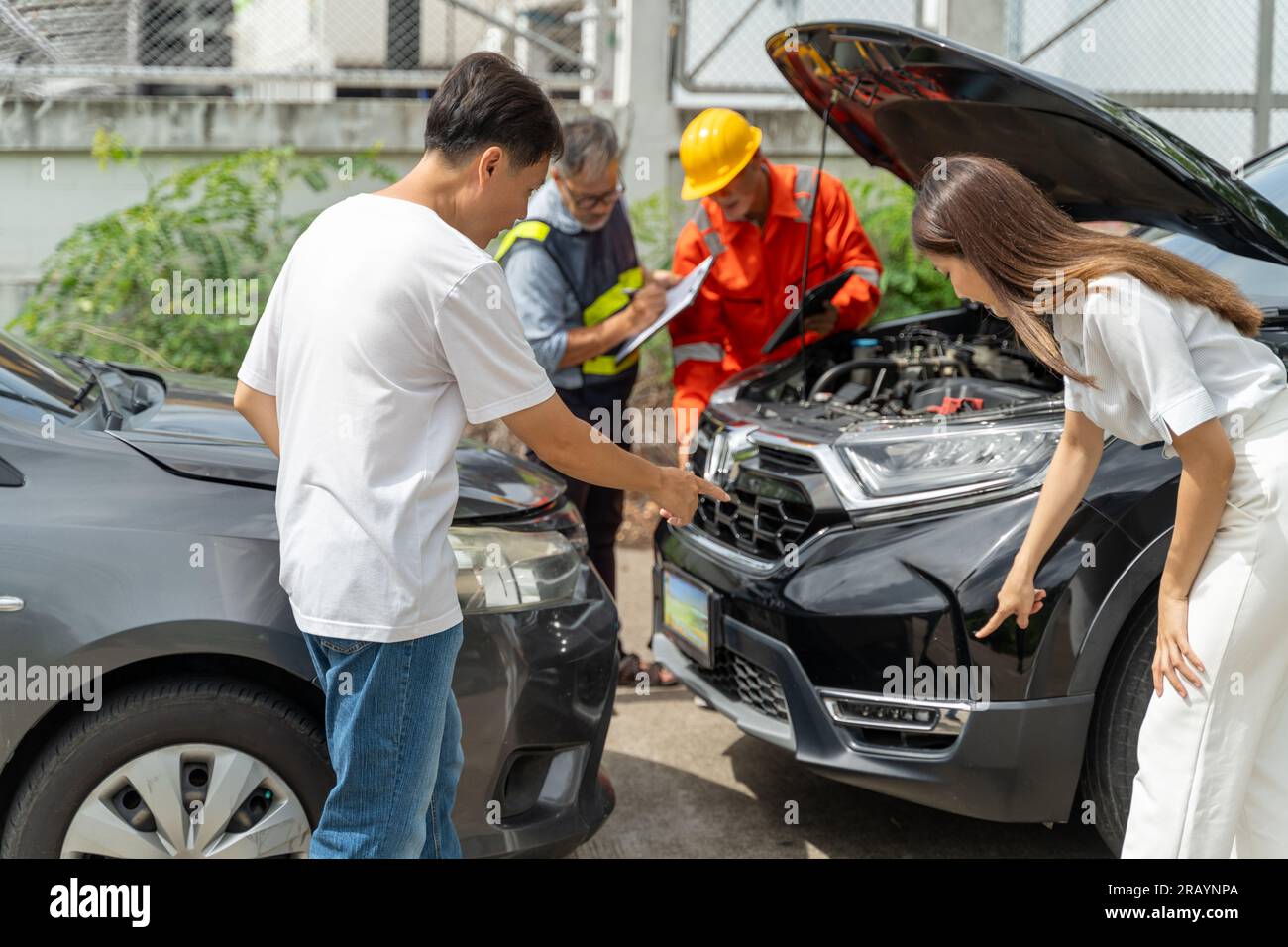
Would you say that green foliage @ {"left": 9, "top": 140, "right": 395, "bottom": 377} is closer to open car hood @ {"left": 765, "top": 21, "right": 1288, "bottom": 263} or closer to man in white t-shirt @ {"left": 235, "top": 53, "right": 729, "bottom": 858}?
open car hood @ {"left": 765, "top": 21, "right": 1288, "bottom": 263}

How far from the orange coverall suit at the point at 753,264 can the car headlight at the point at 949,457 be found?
1471mm

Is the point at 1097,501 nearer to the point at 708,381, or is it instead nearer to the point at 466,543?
the point at 466,543

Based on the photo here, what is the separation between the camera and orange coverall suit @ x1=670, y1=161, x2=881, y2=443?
15.1 ft

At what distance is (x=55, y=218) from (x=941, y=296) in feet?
16.2

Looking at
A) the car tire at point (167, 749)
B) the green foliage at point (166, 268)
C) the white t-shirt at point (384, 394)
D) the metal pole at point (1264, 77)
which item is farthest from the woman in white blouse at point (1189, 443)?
the metal pole at point (1264, 77)

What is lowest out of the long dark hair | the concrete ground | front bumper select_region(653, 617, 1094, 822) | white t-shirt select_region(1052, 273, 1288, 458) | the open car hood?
the concrete ground

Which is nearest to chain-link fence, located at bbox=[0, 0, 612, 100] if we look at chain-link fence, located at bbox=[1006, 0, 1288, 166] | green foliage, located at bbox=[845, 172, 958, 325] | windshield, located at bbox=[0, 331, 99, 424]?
green foliage, located at bbox=[845, 172, 958, 325]

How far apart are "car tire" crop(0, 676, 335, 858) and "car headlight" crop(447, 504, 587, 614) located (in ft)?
1.38

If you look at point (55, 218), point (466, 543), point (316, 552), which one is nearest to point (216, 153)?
point (55, 218)

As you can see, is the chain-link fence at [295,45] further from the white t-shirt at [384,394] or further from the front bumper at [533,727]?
the white t-shirt at [384,394]

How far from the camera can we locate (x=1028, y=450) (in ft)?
9.63

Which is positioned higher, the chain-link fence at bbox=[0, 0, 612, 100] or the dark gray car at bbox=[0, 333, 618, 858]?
the chain-link fence at bbox=[0, 0, 612, 100]

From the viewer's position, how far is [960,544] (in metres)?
2.88

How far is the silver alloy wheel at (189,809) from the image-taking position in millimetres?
2424
